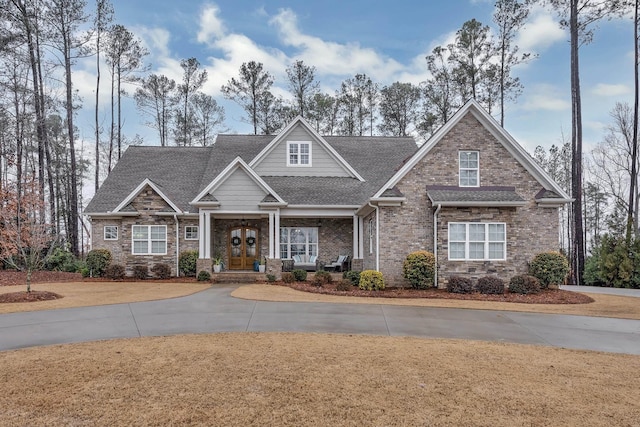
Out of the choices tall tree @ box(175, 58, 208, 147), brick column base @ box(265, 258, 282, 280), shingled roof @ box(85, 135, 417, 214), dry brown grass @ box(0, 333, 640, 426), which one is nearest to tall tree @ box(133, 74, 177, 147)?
tall tree @ box(175, 58, 208, 147)

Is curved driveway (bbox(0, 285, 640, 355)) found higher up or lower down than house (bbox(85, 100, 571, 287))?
lower down

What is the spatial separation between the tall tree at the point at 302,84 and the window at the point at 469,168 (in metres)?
20.9

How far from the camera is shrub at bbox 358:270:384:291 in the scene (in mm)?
15087

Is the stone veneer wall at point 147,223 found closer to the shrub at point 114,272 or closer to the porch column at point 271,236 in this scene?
the shrub at point 114,272

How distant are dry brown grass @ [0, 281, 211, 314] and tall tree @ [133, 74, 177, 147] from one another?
21316mm

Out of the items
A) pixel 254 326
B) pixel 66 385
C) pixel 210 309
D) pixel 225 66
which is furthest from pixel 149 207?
pixel 225 66

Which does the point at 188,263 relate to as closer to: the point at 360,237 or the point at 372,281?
the point at 360,237

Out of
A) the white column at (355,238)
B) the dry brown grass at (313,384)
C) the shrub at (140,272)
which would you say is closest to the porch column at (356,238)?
the white column at (355,238)

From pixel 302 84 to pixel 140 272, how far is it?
2248 centimetres

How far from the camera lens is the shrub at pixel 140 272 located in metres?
19.1

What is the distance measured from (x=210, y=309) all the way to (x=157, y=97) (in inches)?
1200

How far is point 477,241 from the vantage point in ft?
50.8

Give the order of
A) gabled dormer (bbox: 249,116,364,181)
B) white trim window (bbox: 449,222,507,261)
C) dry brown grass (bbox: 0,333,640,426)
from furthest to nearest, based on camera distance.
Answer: gabled dormer (bbox: 249,116,364,181), white trim window (bbox: 449,222,507,261), dry brown grass (bbox: 0,333,640,426)

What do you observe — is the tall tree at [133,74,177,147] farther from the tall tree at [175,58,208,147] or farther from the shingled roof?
the shingled roof
